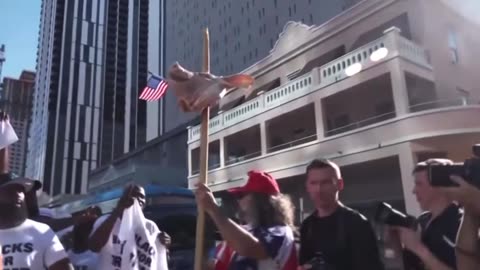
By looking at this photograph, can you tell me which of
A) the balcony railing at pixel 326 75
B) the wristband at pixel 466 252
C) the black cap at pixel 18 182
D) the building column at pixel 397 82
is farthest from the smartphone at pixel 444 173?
the balcony railing at pixel 326 75

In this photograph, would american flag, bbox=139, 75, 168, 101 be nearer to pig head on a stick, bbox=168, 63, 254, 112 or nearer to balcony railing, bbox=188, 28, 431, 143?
pig head on a stick, bbox=168, 63, 254, 112

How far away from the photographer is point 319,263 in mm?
1530

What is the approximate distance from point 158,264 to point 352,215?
1299mm

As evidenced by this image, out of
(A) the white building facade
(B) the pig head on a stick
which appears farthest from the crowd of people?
(A) the white building facade

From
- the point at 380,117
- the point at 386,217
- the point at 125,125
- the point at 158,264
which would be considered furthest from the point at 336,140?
the point at 125,125

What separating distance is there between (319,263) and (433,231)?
0.45 meters

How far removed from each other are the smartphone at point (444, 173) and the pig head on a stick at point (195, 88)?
0.87 metres

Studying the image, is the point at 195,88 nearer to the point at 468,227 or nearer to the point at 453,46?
the point at 468,227

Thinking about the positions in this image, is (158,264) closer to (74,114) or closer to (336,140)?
(336,140)

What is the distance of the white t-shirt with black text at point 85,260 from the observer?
7.73 ft

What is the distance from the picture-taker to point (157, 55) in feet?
141

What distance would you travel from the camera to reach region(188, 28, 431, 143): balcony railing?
9.50 metres

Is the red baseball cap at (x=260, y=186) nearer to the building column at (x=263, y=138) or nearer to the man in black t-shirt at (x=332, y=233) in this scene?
the man in black t-shirt at (x=332, y=233)

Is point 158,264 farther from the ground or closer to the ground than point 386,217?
closer to the ground
